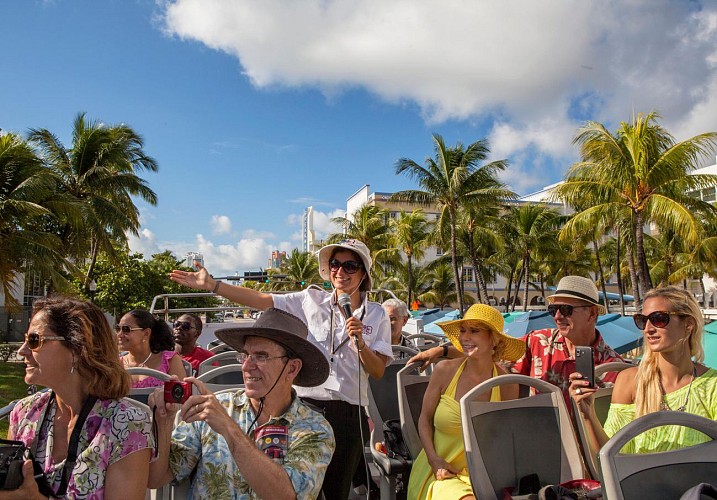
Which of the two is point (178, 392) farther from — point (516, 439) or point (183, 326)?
point (183, 326)

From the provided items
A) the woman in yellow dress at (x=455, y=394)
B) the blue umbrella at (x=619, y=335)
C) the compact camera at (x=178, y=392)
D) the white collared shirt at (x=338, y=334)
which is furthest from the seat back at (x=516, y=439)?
the blue umbrella at (x=619, y=335)

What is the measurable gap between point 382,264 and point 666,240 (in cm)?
2335

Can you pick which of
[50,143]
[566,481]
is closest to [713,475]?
[566,481]

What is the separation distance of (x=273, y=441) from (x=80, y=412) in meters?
0.76

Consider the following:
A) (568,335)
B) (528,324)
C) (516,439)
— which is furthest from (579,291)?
(528,324)

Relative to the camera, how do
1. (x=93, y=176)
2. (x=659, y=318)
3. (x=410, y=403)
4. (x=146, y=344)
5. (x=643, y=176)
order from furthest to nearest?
(x=93, y=176) → (x=643, y=176) → (x=146, y=344) → (x=410, y=403) → (x=659, y=318)

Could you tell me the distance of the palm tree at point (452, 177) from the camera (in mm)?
31078

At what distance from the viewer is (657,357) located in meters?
2.80

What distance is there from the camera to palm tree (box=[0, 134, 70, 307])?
1606 centimetres

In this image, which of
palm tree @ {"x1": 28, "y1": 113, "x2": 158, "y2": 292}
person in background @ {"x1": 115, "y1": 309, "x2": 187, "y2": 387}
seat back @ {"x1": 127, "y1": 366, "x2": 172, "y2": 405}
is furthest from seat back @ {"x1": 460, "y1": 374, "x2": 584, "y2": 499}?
palm tree @ {"x1": 28, "y1": 113, "x2": 158, "y2": 292}

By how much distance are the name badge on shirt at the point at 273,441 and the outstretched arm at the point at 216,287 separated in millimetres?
998

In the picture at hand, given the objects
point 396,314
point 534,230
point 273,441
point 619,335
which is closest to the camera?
point 273,441

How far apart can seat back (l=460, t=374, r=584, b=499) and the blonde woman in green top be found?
15 centimetres

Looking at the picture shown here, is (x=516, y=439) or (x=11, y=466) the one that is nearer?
(x=11, y=466)
